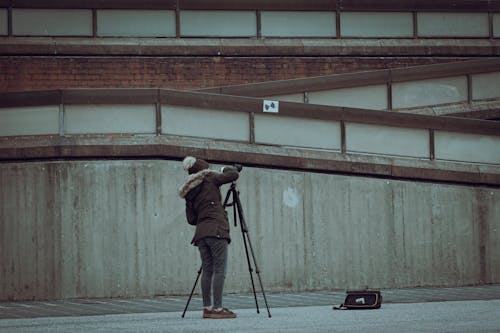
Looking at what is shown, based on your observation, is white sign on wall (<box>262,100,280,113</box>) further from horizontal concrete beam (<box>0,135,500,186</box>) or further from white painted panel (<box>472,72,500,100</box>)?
white painted panel (<box>472,72,500,100</box>)

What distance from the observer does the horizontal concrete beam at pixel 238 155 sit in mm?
16047

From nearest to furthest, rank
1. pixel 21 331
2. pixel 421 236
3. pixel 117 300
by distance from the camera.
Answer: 1. pixel 21 331
2. pixel 117 300
3. pixel 421 236

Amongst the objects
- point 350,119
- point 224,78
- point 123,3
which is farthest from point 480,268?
point 123,3

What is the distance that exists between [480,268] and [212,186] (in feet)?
22.3

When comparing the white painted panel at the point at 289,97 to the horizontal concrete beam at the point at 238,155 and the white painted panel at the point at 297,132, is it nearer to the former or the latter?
the white painted panel at the point at 297,132

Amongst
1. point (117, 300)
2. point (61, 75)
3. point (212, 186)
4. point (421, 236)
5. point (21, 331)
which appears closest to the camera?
point (21, 331)

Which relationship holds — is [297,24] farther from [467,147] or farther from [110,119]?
[110,119]

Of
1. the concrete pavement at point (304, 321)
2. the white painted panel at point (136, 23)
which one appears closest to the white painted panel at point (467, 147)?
the concrete pavement at point (304, 321)

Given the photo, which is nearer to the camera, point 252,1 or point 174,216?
point 174,216

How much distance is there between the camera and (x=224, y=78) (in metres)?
21.1

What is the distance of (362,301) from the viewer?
13.2m

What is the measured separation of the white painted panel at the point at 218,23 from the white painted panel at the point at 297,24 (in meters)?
0.27

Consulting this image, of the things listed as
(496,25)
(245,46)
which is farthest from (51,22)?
(496,25)

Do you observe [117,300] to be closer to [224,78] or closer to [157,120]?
[157,120]
